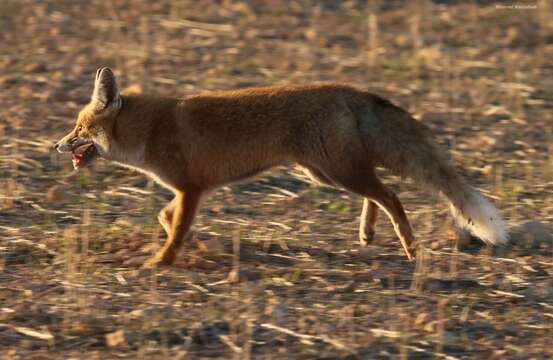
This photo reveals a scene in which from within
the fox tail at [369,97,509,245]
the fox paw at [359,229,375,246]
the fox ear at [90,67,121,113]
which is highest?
the fox ear at [90,67,121,113]

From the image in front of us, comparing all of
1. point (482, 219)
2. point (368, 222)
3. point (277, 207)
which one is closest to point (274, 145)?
point (368, 222)

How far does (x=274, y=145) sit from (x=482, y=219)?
1421mm

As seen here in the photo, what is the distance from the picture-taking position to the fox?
7.66m

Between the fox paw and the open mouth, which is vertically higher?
the open mouth

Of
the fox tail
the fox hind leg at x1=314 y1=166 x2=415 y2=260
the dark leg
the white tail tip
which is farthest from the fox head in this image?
the white tail tip

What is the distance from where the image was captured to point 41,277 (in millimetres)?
7270

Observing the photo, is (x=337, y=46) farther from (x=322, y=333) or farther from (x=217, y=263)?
(x=322, y=333)

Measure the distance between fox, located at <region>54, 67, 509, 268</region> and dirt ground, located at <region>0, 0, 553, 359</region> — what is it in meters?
0.30

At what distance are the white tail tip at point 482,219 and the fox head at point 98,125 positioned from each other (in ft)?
7.58

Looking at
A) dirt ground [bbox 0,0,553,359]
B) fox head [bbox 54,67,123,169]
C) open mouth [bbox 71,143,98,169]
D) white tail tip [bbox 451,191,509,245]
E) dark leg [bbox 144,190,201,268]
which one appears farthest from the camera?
open mouth [bbox 71,143,98,169]

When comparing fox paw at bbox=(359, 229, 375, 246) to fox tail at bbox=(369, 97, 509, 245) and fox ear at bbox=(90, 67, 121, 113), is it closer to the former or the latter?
fox tail at bbox=(369, 97, 509, 245)

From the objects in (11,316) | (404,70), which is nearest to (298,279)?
(11,316)

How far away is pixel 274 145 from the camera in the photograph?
7742 mm

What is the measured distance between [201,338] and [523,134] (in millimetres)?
5293
